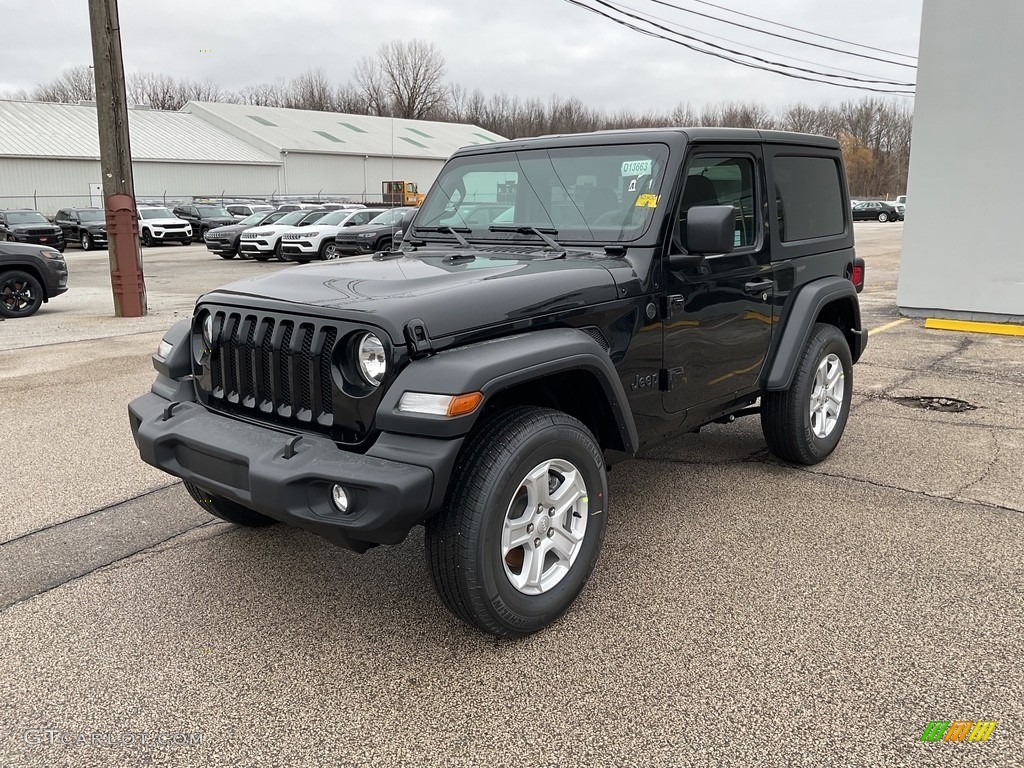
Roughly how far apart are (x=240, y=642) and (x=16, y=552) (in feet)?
5.15

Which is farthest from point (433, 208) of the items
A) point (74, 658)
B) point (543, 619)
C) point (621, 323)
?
point (74, 658)

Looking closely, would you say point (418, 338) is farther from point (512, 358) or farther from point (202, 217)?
point (202, 217)

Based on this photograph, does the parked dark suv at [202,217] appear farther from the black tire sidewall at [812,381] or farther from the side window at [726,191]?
the side window at [726,191]

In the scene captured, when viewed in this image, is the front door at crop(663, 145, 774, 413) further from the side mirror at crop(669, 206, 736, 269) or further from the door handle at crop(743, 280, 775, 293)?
the side mirror at crop(669, 206, 736, 269)

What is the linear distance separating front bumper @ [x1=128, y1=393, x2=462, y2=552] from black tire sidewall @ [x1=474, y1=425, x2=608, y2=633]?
242 mm

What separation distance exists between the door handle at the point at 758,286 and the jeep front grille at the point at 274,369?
91.2 inches

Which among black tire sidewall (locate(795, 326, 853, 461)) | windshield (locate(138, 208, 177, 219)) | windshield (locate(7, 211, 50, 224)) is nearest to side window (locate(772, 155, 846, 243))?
black tire sidewall (locate(795, 326, 853, 461))

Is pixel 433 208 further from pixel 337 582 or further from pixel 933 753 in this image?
pixel 933 753

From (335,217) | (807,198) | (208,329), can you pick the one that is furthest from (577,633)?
(335,217)

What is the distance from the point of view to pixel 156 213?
31.6 meters

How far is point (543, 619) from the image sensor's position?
125 inches

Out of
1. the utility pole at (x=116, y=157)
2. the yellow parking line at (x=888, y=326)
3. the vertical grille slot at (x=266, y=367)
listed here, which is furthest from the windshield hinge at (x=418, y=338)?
the utility pole at (x=116, y=157)

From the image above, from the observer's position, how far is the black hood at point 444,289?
9.75ft

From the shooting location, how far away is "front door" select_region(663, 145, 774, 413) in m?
3.92
